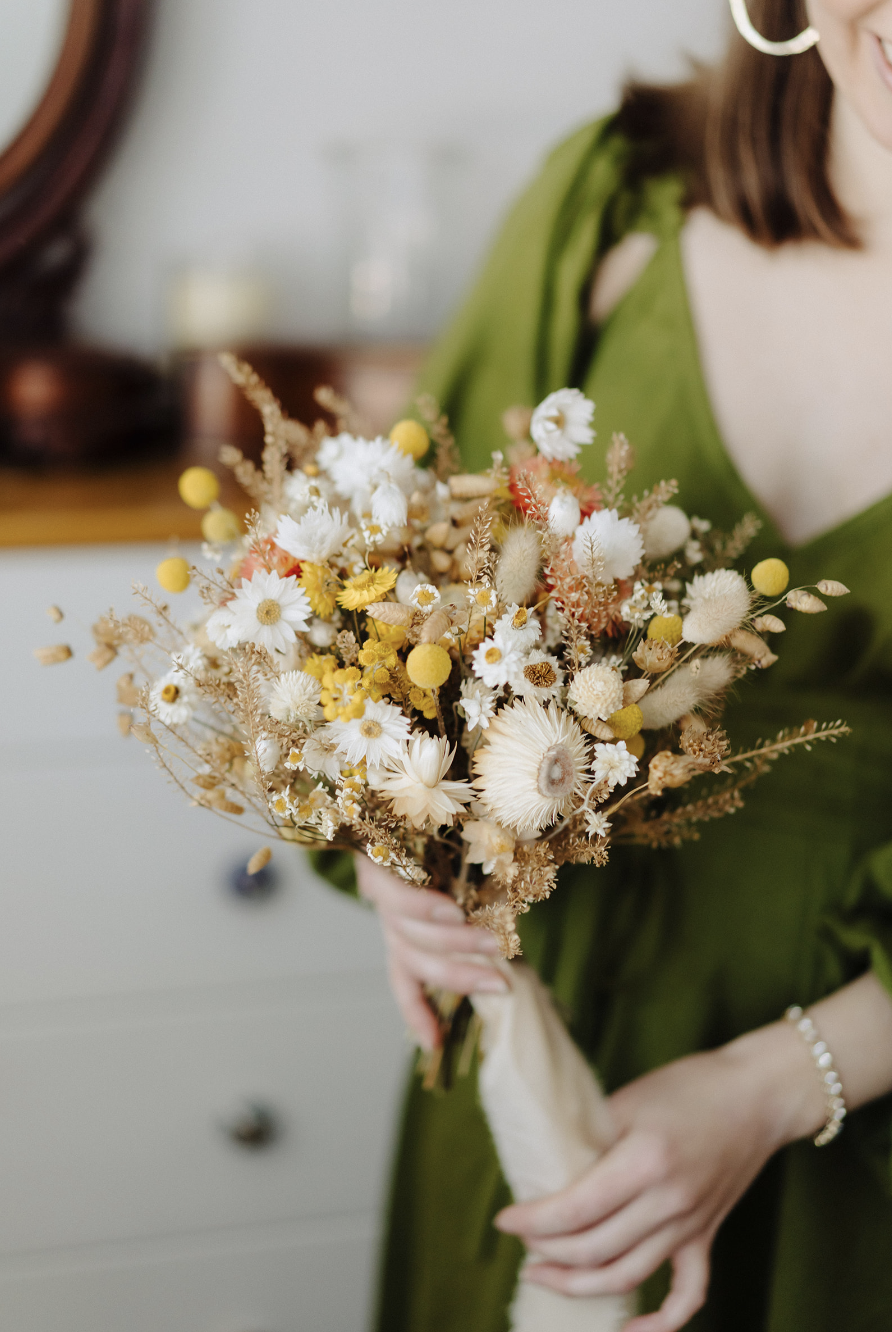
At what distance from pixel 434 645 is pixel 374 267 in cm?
93

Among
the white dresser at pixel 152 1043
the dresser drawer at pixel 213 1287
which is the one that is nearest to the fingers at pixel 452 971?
the white dresser at pixel 152 1043

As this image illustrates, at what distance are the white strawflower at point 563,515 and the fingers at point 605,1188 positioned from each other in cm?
34

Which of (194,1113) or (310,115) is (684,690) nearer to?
(194,1113)

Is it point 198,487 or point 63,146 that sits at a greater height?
point 63,146

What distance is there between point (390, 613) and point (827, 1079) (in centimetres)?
39

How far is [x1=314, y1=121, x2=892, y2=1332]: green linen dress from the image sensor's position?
648 mm

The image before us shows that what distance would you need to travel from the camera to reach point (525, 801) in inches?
16.2

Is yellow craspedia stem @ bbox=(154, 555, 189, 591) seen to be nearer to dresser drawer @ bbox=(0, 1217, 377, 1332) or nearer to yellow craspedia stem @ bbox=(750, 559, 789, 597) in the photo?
yellow craspedia stem @ bbox=(750, 559, 789, 597)

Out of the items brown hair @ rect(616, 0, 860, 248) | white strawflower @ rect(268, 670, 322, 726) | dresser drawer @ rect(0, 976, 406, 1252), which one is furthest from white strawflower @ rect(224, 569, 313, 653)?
dresser drawer @ rect(0, 976, 406, 1252)

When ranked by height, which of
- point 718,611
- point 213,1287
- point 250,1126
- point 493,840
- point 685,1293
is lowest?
point 213,1287

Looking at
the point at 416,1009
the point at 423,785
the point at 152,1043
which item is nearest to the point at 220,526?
the point at 423,785

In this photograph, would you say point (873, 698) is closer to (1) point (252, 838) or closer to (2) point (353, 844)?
(2) point (353, 844)

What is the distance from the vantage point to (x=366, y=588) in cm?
43

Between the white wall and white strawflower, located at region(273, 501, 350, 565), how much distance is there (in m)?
0.83
